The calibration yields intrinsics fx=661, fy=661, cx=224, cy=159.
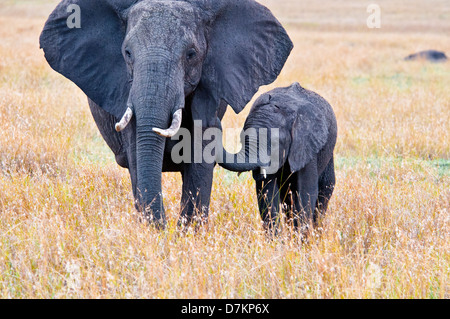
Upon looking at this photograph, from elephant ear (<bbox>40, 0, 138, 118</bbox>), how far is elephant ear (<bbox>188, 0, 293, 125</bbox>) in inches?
23.2

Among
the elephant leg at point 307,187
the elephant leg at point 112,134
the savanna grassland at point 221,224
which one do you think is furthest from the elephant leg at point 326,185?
the elephant leg at point 112,134

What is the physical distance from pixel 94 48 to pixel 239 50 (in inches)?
42.9

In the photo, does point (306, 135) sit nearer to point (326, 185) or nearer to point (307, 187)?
point (307, 187)

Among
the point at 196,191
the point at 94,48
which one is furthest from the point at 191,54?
the point at 196,191

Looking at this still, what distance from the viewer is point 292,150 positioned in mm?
5059

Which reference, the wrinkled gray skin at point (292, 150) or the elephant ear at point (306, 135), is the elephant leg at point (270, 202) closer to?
the wrinkled gray skin at point (292, 150)

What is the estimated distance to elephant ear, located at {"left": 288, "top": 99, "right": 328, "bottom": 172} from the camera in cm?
507

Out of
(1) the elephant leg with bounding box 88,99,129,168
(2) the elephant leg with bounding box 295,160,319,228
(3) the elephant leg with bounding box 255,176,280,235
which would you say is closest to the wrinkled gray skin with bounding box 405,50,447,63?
(2) the elephant leg with bounding box 295,160,319,228

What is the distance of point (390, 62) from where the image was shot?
18531 mm

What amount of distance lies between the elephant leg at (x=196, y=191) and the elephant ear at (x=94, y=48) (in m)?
0.68

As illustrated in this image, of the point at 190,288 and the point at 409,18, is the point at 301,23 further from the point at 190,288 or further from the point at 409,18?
the point at 190,288

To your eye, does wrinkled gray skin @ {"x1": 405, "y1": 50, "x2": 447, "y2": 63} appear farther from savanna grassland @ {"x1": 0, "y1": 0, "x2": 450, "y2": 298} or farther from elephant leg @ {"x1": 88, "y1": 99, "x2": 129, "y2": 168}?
elephant leg @ {"x1": 88, "y1": 99, "x2": 129, "y2": 168}

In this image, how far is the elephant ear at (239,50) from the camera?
4797 mm
